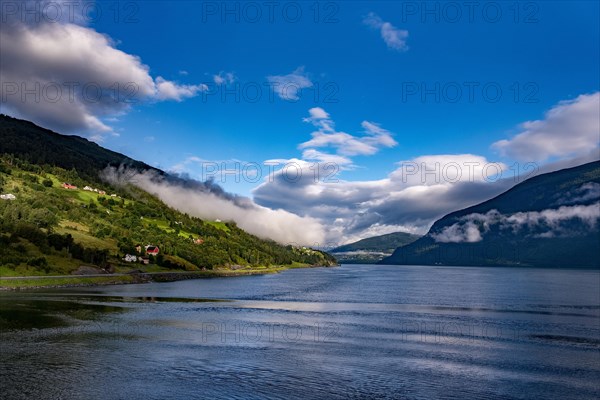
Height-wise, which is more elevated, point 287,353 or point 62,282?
point 62,282

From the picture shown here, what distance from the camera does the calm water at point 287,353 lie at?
131 ft

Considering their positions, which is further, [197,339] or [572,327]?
[572,327]

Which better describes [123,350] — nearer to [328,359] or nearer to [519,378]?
[328,359]

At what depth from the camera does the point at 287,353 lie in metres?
55.1

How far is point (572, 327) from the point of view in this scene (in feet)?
275

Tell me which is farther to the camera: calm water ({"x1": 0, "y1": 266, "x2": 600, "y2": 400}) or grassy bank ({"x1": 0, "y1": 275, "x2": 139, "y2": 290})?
grassy bank ({"x1": 0, "y1": 275, "x2": 139, "y2": 290})

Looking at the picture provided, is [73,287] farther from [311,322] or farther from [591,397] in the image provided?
[591,397]

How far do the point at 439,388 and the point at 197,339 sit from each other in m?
34.6

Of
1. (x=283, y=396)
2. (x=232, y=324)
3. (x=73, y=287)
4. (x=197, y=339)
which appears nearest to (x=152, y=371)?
(x=283, y=396)

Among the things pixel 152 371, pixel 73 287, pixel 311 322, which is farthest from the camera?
pixel 73 287

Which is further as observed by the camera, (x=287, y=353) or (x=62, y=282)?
(x=62, y=282)

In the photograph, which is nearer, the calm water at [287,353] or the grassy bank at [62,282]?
the calm water at [287,353]

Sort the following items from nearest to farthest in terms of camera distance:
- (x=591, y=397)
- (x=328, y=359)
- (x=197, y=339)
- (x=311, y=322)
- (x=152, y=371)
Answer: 1. (x=591, y=397)
2. (x=152, y=371)
3. (x=328, y=359)
4. (x=197, y=339)
5. (x=311, y=322)

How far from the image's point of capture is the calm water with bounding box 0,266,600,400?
1570 inches
